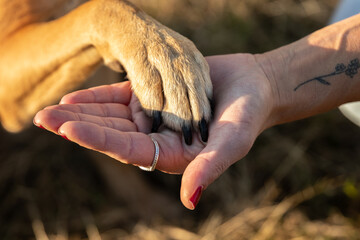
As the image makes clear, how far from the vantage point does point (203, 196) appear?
8.94 feet

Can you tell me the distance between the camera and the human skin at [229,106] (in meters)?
1.22

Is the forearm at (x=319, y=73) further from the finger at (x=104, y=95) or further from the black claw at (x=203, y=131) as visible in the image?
the finger at (x=104, y=95)

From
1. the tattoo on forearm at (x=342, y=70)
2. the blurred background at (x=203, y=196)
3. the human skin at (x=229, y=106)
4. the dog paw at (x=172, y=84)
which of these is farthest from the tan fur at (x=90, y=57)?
the blurred background at (x=203, y=196)

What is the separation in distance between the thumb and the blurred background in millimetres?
1168

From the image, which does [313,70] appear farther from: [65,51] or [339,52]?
[65,51]

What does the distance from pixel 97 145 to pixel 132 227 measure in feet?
5.13

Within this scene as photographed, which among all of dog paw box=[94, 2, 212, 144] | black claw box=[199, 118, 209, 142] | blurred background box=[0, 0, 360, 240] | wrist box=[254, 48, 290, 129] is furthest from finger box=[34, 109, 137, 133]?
blurred background box=[0, 0, 360, 240]

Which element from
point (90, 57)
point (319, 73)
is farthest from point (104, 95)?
point (319, 73)

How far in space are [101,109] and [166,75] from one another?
287mm

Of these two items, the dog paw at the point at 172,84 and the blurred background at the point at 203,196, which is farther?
the blurred background at the point at 203,196

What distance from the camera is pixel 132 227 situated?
263cm

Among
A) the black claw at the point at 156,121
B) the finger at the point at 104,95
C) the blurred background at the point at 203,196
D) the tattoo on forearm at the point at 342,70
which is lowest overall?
the blurred background at the point at 203,196

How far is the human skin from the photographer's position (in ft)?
4.00

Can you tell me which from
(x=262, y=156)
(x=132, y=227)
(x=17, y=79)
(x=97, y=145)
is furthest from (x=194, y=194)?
(x=262, y=156)
